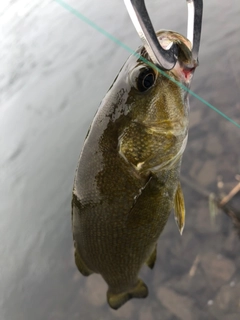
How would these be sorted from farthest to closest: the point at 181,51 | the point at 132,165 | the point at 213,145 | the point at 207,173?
1. the point at 213,145
2. the point at 207,173
3. the point at 132,165
4. the point at 181,51

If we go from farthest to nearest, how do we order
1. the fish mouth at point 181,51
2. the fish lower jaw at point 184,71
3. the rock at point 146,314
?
the rock at point 146,314 → the fish lower jaw at point 184,71 → the fish mouth at point 181,51

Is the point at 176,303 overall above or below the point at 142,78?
below

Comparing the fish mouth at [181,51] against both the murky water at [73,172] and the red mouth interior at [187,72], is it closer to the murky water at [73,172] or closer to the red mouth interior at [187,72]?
the red mouth interior at [187,72]

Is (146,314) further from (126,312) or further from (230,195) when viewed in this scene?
(230,195)

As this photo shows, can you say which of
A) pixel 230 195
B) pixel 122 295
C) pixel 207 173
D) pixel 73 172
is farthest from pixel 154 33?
pixel 73 172

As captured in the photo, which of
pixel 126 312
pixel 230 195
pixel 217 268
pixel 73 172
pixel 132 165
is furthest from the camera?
pixel 73 172

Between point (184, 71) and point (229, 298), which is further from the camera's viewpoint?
point (229, 298)

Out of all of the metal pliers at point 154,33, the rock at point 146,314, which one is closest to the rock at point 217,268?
the rock at point 146,314
